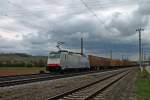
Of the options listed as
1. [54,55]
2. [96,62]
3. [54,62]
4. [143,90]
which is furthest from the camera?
[96,62]

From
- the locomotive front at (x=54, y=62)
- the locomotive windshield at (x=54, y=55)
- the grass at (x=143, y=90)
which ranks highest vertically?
the locomotive windshield at (x=54, y=55)

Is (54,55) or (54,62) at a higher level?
(54,55)

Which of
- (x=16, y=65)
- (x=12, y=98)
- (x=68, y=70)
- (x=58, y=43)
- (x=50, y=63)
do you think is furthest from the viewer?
(x=16, y=65)

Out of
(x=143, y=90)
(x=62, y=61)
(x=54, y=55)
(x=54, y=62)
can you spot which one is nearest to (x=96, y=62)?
(x=54, y=55)

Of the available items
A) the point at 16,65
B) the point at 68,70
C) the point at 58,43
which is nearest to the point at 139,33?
the point at 58,43

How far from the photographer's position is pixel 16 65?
8750cm

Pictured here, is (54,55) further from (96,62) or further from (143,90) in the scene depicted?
(96,62)

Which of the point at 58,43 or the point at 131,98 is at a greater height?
the point at 58,43

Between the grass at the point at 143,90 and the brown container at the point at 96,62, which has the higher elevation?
the brown container at the point at 96,62

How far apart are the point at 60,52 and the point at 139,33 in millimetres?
32204

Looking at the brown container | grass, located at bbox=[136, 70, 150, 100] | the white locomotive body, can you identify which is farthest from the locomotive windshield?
the brown container

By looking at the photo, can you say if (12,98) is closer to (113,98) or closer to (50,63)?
(113,98)

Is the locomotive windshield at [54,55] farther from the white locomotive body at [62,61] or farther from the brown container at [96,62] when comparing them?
the brown container at [96,62]

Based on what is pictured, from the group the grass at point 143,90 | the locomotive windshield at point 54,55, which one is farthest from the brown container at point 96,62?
the grass at point 143,90
